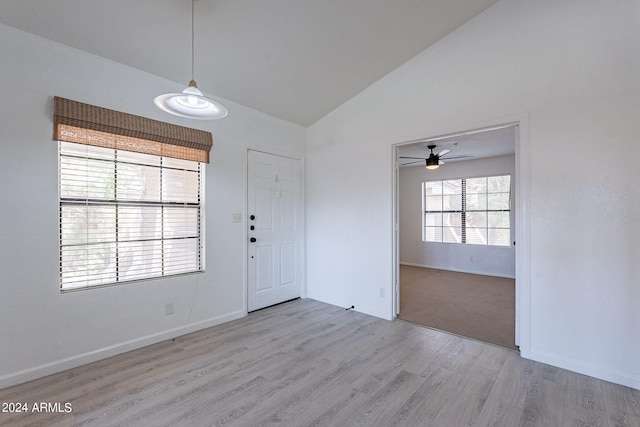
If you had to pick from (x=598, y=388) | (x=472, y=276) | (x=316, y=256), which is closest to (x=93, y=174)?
(x=316, y=256)

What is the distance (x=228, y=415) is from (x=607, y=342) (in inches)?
118

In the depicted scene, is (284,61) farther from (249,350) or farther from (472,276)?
(472,276)

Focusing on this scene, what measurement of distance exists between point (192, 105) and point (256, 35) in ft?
3.99

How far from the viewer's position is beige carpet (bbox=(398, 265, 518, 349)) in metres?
3.37

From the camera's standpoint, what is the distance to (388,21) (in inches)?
112

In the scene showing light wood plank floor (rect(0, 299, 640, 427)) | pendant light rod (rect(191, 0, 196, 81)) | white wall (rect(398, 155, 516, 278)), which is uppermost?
pendant light rod (rect(191, 0, 196, 81))

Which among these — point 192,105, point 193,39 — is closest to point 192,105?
point 192,105

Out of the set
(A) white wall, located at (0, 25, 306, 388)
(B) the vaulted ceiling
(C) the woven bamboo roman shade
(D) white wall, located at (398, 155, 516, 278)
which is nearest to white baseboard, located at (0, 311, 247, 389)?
(A) white wall, located at (0, 25, 306, 388)

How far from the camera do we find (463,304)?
430 cm

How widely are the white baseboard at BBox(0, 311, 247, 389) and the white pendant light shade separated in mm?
2337

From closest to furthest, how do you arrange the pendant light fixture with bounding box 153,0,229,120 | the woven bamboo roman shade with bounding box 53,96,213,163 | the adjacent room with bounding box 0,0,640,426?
the pendant light fixture with bounding box 153,0,229,120 → the adjacent room with bounding box 0,0,640,426 → the woven bamboo roman shade with bounding box 53,96,213,163

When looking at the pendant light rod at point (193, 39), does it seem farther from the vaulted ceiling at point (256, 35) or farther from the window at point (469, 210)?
the window at point (469, 210)

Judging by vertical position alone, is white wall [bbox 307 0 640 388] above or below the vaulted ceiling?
below

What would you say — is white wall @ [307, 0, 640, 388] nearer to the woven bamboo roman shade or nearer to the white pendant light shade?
the white pendant light shade
